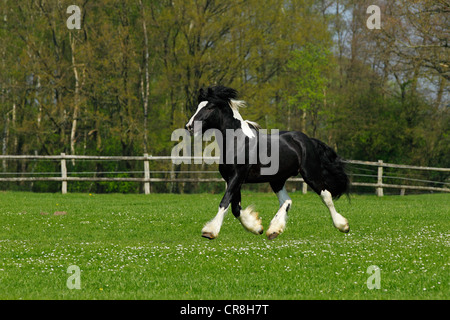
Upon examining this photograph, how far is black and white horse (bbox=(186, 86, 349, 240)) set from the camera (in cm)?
996

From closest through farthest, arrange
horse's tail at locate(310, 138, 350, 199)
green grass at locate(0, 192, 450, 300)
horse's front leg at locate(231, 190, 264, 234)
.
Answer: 1. green grass at locate(0, 192, 450, 300)
2. horse's front leg at locate(231, 190, 264, 234)
3. horse's tail at locate(310, 138, 350, 199)

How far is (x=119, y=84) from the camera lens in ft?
111

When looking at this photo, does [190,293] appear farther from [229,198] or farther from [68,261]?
[229,198]

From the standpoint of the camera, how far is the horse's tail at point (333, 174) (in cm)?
1159

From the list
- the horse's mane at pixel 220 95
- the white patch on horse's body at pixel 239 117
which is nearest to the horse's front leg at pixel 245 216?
the white patch on horse's body at pixel 239 117

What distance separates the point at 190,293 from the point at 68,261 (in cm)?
287

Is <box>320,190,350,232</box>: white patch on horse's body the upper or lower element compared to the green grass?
upper

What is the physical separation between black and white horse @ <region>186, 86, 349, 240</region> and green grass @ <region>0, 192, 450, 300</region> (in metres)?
0.41

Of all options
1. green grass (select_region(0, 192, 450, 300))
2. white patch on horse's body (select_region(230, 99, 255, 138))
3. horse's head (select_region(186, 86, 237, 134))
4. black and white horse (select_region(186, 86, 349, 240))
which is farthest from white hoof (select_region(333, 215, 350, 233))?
horse's head (select_region(186, 86, 237, 134))

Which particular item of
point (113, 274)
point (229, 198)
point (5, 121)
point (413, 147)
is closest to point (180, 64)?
point (5, 121)

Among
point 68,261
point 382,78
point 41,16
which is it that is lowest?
point 68,261

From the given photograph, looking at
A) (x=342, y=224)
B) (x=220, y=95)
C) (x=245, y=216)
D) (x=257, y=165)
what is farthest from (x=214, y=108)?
(x=342, y=224)

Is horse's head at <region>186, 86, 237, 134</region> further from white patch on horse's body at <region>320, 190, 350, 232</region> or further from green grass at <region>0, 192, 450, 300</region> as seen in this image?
white patch on horse's body at <region>320, 190, 350, 232</region>

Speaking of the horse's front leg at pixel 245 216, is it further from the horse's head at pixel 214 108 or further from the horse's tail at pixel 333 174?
the horse's tail at pixel 333 174
